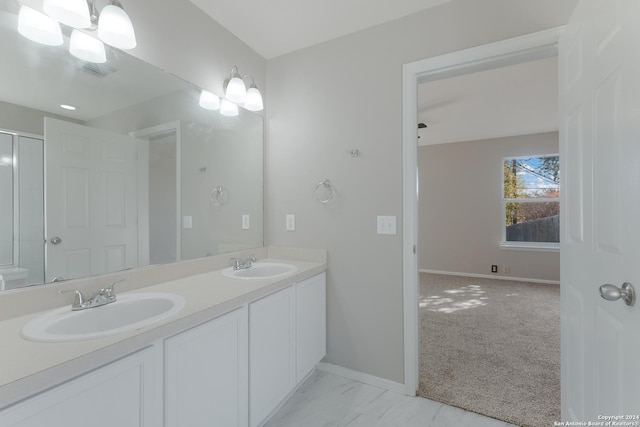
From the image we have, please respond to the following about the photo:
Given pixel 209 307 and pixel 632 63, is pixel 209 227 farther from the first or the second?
pixel 632 63

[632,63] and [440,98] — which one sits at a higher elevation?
[440,98]

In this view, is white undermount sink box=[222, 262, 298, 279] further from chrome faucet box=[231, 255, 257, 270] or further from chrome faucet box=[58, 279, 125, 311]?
chrome faucet box=[58, 279, 125, 311]

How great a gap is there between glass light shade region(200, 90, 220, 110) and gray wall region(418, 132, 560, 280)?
411 centimetres

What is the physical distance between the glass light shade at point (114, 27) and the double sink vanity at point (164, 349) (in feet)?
3.51

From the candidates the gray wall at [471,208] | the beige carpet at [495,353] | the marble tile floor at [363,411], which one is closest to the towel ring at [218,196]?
the marble tile floor at [363,411]

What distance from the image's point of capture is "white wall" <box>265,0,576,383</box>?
1.76m

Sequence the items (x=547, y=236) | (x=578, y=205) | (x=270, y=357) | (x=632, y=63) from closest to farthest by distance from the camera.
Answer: (x=632, y=63), (x=578, y=205), (x=270, y=357), (x=547, y=236)

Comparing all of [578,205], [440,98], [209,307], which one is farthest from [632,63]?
[440,98]

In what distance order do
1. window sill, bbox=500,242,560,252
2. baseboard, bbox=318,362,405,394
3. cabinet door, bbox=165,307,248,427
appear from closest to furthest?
cabinet door, bbox=165,307,248,427
baseboard, bbox=318,362,405,394
window sill, bbox=500,242,560,252

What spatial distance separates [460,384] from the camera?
1.88 meters

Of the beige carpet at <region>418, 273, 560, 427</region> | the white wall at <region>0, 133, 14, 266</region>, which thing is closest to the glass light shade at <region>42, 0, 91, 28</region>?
the white wall at <region>0, 133, 14, 266</region>

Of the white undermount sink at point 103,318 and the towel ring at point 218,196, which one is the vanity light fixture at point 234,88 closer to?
the towel ring at point 218,196

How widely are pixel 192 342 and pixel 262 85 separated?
78.2 inches

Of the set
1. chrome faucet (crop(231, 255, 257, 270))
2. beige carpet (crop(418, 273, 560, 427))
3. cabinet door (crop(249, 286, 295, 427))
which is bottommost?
beige carpet (crop(418, 273, 560, 427))
